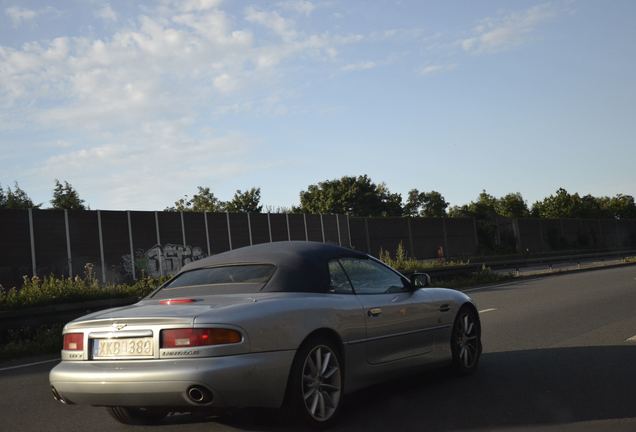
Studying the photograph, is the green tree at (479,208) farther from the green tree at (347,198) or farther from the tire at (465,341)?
the tire at (465,341)

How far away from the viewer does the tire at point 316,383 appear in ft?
17.1

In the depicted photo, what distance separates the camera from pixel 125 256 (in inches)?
1385

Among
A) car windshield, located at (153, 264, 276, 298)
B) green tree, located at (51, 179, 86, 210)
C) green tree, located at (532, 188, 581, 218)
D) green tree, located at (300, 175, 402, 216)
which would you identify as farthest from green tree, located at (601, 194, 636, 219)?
car windshield, located at (153, 264, 276, 298)

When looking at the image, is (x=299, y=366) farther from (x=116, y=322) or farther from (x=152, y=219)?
(x=152, y=219)

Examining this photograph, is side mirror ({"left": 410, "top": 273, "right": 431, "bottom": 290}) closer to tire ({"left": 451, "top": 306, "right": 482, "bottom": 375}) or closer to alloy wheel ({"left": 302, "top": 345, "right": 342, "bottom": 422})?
tire ({"left": 451, "top": 306, "right": 482, "bottom": 375})

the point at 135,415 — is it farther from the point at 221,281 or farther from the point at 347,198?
the point at 347,198

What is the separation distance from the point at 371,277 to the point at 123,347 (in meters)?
2.40

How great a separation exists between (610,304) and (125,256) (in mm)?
25041

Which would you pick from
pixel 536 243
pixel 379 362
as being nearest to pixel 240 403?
pixel 379 362

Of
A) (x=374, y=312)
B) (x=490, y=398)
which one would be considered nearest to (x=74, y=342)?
(x=374, y=312)

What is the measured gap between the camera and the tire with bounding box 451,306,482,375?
24.3ft

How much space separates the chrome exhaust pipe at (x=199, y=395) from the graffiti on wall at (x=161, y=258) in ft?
102

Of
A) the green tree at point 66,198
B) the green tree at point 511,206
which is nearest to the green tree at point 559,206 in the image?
the green tree at point 511,206

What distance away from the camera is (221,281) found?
6.11m
